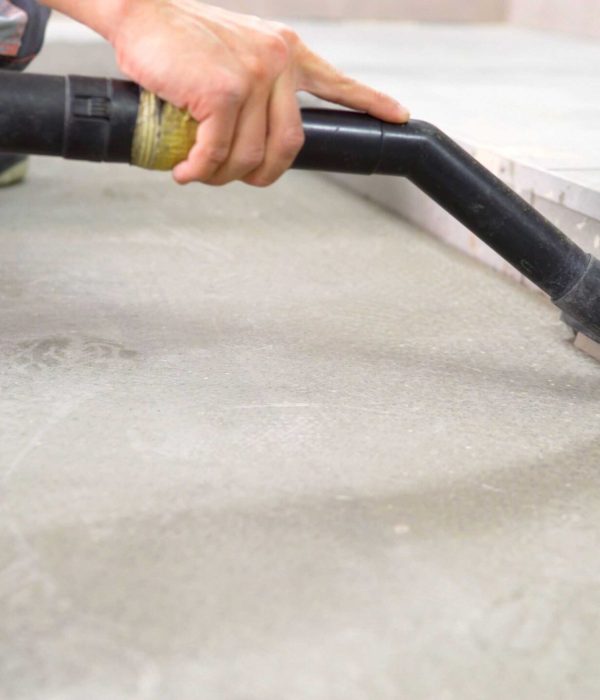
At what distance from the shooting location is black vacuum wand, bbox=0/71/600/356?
0.71 metres

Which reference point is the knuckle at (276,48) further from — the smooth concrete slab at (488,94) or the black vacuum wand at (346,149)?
the smooth concrete slab at (488,94)

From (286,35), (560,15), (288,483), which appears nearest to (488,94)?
(286,35)

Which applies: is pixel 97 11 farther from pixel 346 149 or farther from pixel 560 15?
pixel 560 15

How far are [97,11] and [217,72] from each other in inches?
4.5

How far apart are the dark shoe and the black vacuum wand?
83 cm

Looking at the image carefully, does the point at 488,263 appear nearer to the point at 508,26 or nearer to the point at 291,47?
the point at 291,47

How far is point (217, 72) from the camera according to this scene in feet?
2.21

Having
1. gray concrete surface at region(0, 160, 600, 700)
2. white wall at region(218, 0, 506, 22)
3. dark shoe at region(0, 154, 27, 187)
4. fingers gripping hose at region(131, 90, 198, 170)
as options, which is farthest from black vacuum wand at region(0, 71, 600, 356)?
white wall at region(218, 0, 506, 22)

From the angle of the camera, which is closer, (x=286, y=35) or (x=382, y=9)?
(x=286, y=35)

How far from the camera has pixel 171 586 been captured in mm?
582

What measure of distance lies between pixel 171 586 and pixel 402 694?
15 centimetres

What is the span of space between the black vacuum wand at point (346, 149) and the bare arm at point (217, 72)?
2 cm

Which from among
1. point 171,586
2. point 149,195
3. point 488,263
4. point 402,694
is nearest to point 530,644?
point 402,694

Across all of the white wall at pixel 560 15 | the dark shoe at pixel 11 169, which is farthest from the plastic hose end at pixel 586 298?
the white wall at pixel 560 15
